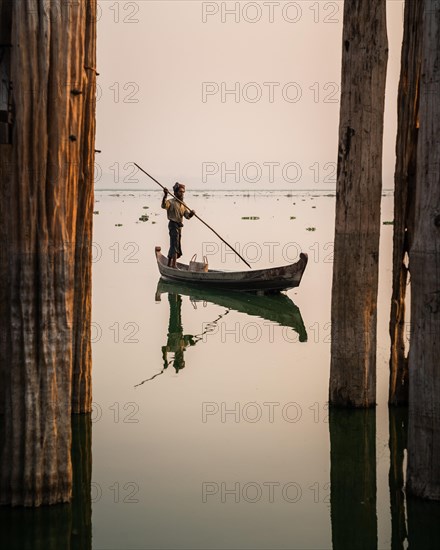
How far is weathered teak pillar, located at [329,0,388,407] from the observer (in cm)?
793

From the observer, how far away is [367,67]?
795cm

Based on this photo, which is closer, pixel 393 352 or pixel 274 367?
pixel 393 352

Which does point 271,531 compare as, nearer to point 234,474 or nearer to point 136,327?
point 234,474

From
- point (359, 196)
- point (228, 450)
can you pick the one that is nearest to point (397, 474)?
point (228, 450)

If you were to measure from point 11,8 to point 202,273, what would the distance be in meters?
13.4

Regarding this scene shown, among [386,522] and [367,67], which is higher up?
[367,67]

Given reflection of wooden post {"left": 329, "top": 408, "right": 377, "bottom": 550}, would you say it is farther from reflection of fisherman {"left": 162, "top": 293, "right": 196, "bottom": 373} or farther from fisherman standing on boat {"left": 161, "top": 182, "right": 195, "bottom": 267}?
fisherman standing on boat {"left": 161, "top": 182, "right": 195, "bottom": 267}

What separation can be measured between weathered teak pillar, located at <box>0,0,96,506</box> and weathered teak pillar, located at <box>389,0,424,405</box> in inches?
134

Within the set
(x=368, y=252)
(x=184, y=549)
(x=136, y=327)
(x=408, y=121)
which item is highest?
(x=408, y=121)

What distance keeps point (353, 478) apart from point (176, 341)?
605 cm

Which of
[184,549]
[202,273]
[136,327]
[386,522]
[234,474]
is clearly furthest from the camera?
[202,273]

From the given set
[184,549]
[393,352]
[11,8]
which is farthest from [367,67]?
[184,549]

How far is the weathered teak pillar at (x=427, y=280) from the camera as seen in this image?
5.91 metres

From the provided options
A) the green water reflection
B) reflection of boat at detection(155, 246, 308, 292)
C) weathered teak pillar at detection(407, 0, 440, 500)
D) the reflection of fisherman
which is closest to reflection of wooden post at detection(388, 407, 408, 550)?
weathered teak pillar at detection(407, 0, 440, 500)
